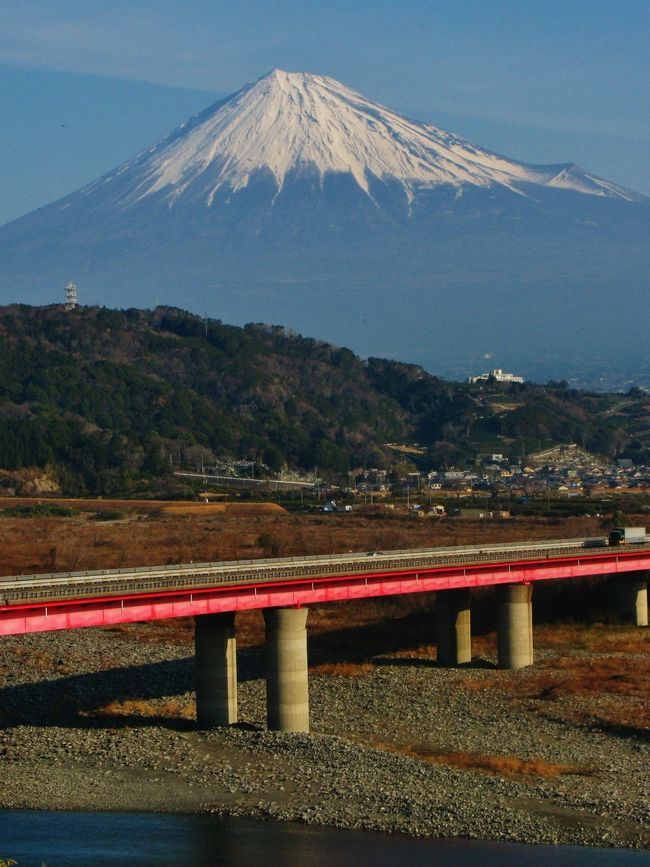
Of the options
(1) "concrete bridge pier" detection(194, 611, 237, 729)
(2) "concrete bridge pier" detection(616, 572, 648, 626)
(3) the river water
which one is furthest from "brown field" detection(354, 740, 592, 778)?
(2) "concrete bridge pier" detection(616, 572, 648, 626)

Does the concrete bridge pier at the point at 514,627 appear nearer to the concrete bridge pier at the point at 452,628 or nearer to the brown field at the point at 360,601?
the brown field at the point at 360,601

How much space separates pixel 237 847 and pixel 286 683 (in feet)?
39.8

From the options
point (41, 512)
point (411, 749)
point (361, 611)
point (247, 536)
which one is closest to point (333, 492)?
point (41, 512)

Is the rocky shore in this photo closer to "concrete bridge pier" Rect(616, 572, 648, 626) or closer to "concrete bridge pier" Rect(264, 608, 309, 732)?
"concrete bridge pier" Rect(264, 608, 309, 732)

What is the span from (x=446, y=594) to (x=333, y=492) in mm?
121631

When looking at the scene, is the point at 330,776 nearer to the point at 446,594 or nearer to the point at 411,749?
the point at 411,749

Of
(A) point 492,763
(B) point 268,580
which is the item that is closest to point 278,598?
(B) point 268,580

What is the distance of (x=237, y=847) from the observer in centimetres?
4028

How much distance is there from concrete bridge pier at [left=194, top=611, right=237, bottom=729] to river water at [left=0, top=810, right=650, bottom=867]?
1017 centimetres

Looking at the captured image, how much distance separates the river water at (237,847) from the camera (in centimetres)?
3888

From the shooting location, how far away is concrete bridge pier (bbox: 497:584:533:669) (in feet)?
216

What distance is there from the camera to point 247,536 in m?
124

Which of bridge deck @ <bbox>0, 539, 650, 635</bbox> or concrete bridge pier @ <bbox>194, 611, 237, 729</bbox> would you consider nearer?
bridge deck @ <bbox>0, 539, 650, 635</bbox>

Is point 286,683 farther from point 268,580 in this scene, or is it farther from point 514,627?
point 514,627
